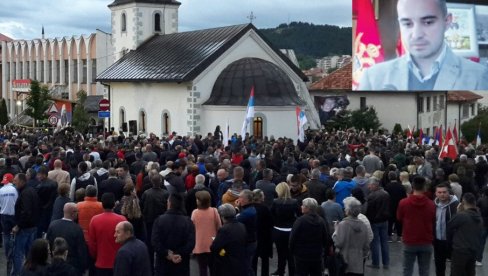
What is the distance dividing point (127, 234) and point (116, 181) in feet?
15.4

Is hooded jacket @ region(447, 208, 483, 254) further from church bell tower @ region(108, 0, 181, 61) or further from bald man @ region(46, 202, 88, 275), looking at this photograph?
church bell tower @ region(108, 0, 181, 61)

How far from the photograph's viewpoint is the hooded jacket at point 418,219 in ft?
35.0

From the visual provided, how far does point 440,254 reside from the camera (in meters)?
11.7

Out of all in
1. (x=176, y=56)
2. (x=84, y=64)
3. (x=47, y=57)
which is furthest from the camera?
(x=47, y=57)

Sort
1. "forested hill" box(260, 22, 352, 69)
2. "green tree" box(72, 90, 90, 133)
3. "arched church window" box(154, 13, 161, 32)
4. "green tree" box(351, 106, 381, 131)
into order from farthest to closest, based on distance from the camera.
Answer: "forested hill" box(260, 22, 352, 69), "arched church window" box(154, 13, 161, 32), "green tree" box(351, 106, 381, 131), "green tree" box(72, 90, 90, 133)

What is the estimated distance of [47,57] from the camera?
71.6m

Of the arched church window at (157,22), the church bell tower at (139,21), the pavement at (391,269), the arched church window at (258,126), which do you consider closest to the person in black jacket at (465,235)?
the pavement at (391,269)

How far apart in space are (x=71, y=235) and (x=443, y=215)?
5.30 metres

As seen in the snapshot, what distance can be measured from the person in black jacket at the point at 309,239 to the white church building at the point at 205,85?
1008 inches

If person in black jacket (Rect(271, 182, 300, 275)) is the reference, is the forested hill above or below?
above

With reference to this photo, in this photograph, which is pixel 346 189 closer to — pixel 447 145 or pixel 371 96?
pixel 447 145

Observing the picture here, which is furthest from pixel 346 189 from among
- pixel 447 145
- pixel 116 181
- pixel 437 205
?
pixel 447 145

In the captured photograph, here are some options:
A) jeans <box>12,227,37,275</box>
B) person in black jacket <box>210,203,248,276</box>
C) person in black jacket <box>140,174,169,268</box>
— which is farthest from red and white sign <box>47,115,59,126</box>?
person in black jacket <box>210,203,248,276</box>

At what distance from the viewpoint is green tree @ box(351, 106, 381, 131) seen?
46469 mm
